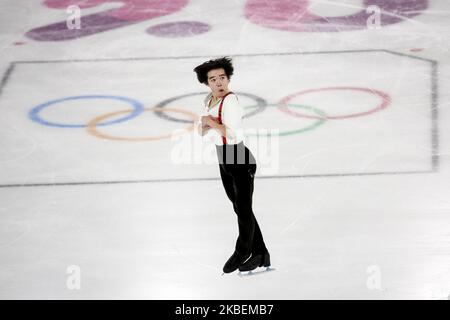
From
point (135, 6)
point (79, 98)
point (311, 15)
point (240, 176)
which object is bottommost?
point (240, 176)

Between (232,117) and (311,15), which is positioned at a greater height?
(311,15)

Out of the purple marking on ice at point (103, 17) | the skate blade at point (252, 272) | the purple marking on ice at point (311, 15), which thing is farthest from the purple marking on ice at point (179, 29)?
the skate blade at point (252, 272)

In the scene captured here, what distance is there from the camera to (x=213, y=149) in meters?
9.12

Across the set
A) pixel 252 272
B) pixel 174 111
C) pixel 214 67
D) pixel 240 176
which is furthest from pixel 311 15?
pixel 240 176

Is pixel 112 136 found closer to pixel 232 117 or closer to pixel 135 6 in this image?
pixel 232 117

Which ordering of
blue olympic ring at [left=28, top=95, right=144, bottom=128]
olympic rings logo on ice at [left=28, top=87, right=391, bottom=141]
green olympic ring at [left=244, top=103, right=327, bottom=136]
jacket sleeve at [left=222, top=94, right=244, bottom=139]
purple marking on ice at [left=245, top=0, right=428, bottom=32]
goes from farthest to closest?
1. purple marking on ice at [left=245, top=0, right=428, bottom=32]
2. blue olympic ring at [left=28, top=95, right=144, bottom=128]
3. olympic rings logo on ice at [left=28, top=87, right=391, bottom=141]
4. green olympic ring at [left=244, top=103, right=327, bottom=136]
5. jacket sleeve at [left=222, top=94, right=244, bottom=139]

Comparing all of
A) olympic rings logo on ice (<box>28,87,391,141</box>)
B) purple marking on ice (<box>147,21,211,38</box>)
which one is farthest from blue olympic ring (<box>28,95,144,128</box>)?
purple marking on ice (<box>147,21,211,38</box>)

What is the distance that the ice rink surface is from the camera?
6719 mm

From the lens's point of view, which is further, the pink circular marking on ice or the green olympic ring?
the pink circular marking on ice

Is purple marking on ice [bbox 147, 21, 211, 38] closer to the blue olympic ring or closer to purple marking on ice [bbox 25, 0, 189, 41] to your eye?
purple marking on ice [bbox 25, 0, 189, 41]

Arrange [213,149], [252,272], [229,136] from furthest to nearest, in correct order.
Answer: [213,149] < [252,272] < [229,136]

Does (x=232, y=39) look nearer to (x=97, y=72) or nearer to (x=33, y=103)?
(x=97, y=72)

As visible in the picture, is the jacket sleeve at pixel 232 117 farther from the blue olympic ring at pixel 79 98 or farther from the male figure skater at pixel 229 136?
the blue olympic ring at pixel 79 98

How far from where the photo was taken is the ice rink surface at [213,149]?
672cm
